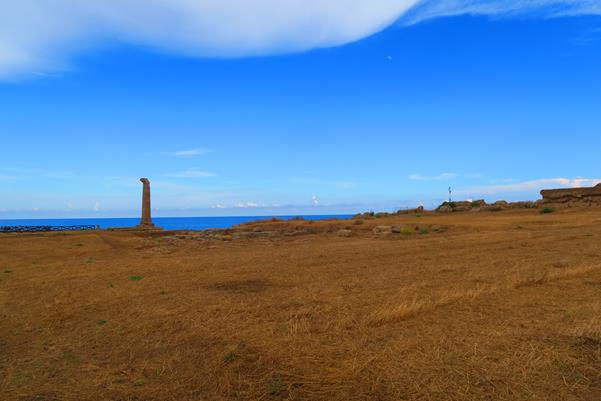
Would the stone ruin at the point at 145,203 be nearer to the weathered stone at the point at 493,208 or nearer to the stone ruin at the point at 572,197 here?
the weathered stone at the point at 493,208

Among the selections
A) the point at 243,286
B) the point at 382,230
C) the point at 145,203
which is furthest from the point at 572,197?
the point at 145,203

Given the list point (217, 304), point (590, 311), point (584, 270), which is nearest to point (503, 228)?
point (584, 270)

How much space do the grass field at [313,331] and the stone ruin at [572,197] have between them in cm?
2375

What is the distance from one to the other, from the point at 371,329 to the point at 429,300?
1.76 m

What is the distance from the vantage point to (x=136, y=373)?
5.14 metres

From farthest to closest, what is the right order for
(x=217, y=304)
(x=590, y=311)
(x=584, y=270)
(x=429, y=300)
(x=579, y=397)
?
(x=584, y=270) < (x=217, y=304) < (x=429, y=300) < (x=590, y=311) < (x=579, y=397)

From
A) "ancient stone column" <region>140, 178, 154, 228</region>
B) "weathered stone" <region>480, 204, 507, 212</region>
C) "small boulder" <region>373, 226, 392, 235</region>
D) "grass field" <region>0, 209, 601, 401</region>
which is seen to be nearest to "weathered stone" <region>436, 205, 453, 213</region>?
"weathered stone" <region>480, 204, 507, 212</region>

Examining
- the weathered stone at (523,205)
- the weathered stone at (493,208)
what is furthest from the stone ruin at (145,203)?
the weathered stone at (523,205)

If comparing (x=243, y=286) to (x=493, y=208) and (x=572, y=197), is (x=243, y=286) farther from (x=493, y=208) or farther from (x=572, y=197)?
(x=572, y=197)

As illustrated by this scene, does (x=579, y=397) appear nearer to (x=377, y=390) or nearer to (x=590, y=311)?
(x=377, y=390)

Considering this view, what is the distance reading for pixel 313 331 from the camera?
6215 mm

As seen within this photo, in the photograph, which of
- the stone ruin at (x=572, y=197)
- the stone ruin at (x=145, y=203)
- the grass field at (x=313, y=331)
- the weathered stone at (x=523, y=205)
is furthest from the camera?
the stone ruin at (x=145, y=203)

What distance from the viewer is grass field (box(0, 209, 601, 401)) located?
4582mm

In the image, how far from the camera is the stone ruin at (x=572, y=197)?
32.2m
